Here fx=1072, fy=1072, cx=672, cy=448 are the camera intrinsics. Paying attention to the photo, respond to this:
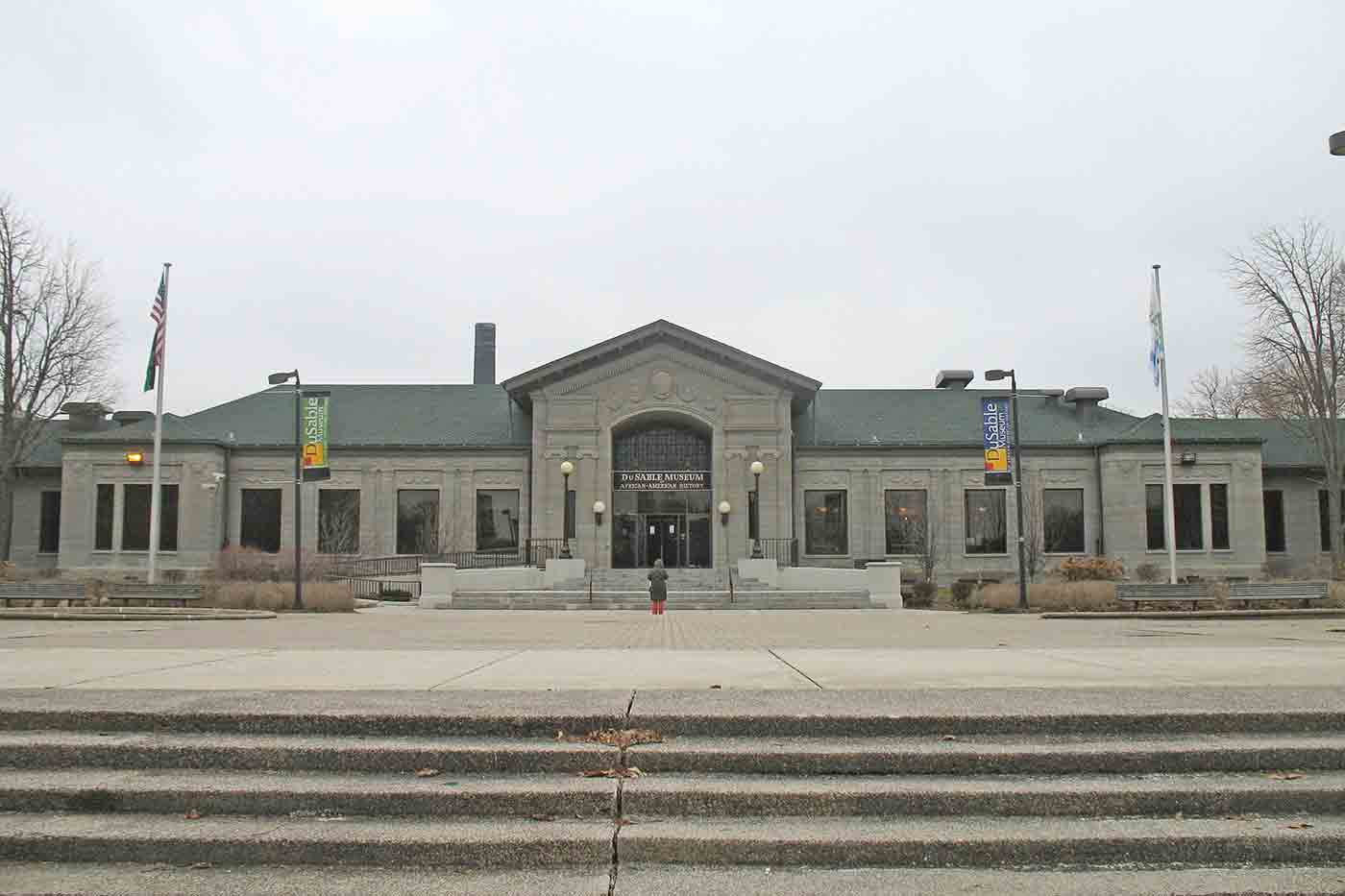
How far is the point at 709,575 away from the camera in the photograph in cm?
4206

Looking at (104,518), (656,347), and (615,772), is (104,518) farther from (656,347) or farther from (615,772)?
(615,772)

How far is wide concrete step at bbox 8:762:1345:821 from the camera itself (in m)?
5.80

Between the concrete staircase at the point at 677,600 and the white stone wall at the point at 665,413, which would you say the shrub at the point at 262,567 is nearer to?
the concrete staircase at the point at 677,600

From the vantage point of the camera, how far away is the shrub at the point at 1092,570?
3541 centimetres

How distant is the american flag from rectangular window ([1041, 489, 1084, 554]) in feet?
117

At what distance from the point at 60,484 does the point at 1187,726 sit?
5206 cm

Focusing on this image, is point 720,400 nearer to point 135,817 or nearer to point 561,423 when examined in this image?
point 561,423

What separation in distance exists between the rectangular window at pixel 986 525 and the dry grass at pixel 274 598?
27.6m

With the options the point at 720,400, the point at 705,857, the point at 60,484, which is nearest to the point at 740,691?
the point at 705,857

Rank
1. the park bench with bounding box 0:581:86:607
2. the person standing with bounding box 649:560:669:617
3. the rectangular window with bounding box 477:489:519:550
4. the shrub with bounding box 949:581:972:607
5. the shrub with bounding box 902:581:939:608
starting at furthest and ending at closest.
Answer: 1. the rectangular window with bounding box 477:489:519:550
2. the shrub with bounding box 902:581:939:608
3. the shrub with bounding box 949:581:972:607
4. the park bench with bounding box 0:581:86:607
5. the person standing with bounding box 649:560:669:617

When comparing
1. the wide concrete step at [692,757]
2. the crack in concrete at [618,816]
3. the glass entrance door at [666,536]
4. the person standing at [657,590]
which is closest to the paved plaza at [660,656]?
the wide concrete step at [692,757]

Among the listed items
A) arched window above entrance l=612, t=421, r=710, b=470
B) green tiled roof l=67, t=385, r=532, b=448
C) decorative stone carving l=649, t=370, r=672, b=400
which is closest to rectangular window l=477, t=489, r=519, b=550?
green tiled roof l=67, t=385, r=532, b=448

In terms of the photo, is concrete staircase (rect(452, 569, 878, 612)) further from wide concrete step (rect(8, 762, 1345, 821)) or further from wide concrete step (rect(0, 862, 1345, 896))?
wide concrete step (rect(0, 862, 1345, 896))

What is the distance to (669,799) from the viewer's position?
5.83m
